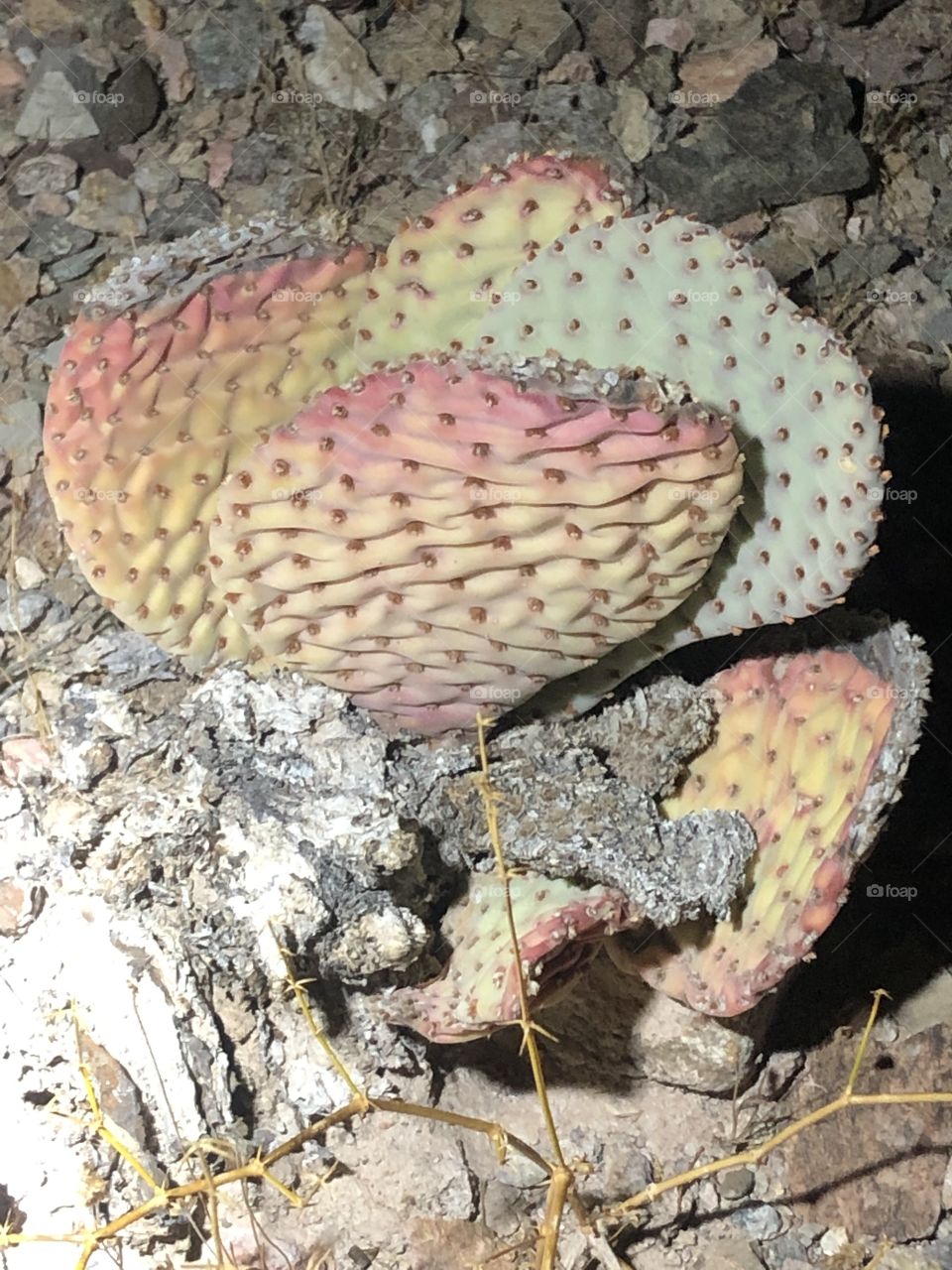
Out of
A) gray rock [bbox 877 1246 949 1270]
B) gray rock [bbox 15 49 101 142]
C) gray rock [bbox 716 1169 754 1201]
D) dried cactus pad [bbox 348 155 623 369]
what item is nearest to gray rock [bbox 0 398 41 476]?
gray rock [bbox 15 49 101 142]

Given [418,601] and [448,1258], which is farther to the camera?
[448,1258]

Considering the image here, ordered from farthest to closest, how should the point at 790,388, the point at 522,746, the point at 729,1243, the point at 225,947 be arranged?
the point at 729,1243 → the point at 522,746 → the point at 225,947 → the point at 790,388

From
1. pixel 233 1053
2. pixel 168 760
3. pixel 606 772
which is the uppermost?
pixel 168 760

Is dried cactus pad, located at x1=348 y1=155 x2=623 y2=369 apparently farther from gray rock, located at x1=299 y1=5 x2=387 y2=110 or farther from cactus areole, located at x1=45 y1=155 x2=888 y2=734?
gray rock, located at x1=299 y1=5 x2=387 y2=110

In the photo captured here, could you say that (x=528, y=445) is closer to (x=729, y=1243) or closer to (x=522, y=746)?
(x=522, y=746)

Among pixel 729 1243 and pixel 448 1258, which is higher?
pixel 448 1258

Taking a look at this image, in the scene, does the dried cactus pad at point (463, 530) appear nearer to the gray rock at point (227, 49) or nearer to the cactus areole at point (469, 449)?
the cactus areole at point (469, 449)

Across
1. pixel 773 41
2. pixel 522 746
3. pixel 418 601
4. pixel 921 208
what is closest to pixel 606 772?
pixel 522 746

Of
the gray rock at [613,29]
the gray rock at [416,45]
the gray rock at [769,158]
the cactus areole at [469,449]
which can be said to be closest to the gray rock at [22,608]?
the cactus areole at [469,449]
